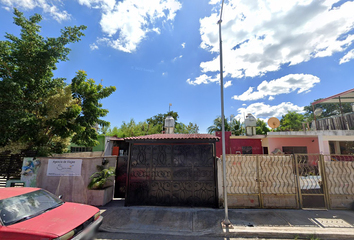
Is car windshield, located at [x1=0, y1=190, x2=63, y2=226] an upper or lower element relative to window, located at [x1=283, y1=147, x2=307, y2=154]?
lower

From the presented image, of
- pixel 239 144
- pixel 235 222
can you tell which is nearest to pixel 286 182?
pixel 235 222

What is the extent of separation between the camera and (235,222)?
192 inches

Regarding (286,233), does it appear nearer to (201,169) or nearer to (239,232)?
(239,232)

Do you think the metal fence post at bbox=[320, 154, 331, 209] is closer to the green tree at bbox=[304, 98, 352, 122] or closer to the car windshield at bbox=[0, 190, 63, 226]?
the car windshield at bbox=[0, 190, 63, 226]

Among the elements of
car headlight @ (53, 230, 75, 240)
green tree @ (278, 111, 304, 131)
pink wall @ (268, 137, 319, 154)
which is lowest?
car headlight @ (53, 230, 75, 240)

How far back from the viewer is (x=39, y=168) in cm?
663

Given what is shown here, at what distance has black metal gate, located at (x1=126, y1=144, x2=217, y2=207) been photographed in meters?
6.17

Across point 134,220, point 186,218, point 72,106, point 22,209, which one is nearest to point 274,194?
point 186,218

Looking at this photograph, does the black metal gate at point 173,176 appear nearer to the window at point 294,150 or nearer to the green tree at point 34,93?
the green tree at point 34,93

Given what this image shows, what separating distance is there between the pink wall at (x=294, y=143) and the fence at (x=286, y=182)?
8381 mm

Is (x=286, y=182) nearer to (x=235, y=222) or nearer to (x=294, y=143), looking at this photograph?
(x=235, y=222)

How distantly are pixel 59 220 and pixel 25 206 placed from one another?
3.18ft

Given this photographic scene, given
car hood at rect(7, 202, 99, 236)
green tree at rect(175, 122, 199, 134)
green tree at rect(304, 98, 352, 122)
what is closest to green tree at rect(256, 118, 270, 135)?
green tree at rect(175, 122, 199, 134)

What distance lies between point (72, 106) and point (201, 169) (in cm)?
762
